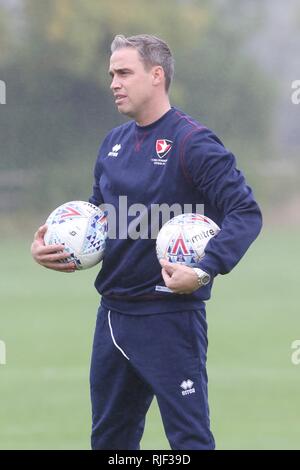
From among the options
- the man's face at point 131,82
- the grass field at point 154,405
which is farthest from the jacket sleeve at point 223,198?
the grass field at point 154,405

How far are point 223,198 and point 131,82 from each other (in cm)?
63

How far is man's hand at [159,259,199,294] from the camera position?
4.51 meters

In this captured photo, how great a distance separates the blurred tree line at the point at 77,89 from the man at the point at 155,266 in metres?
17.8

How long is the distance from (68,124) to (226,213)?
1921cm

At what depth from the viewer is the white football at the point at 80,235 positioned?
488 cm

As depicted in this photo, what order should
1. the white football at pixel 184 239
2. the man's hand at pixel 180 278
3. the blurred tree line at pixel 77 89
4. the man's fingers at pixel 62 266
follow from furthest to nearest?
1. the blurred tree line at pixel 77 89
2. the man's fingers at pixel 62 266
3. the white football at pixel 184 239
4. the man's hand at pixel 180 278

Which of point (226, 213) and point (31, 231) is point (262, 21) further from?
point (226, 213)

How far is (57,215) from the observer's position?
4977 millimetres

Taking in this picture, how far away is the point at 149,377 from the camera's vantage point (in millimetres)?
4688

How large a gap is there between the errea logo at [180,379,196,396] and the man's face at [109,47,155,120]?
1128mm

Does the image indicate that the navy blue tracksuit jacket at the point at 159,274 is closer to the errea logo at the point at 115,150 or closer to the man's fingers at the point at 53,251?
the errea logo at the point at 115,150

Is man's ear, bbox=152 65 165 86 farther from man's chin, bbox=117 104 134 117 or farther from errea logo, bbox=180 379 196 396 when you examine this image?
errea logo, bbox=180 379 196 396

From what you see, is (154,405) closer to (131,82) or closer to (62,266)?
(62,266)
